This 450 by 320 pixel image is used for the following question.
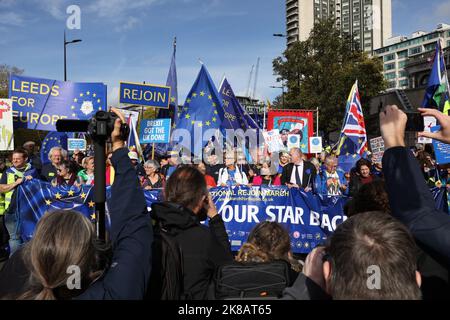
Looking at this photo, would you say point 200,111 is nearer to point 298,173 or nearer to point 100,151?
point 298,173

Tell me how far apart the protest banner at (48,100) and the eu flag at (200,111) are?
2171 millimetres

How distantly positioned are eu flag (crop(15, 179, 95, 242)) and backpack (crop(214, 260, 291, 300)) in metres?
5.11

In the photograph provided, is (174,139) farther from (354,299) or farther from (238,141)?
(354,299)

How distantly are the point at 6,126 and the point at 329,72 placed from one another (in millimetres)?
28878

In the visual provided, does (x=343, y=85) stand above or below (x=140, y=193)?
above

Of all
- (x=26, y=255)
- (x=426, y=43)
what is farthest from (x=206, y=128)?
(x=426, y=43)

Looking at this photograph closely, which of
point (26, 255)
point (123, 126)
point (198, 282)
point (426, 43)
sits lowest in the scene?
point (198, 282)

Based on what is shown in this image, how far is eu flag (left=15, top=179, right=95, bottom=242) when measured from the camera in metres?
7.07

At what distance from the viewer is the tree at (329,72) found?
33.4 metres

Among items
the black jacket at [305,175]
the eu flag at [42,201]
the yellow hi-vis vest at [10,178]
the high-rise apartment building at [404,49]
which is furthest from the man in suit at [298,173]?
the high-rise apartment building at [404,49]

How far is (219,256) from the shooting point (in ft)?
8.29

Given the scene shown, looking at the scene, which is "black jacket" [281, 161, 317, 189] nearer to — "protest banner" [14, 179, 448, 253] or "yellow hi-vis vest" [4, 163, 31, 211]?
"protest banner" [14, 179, 448, 253]

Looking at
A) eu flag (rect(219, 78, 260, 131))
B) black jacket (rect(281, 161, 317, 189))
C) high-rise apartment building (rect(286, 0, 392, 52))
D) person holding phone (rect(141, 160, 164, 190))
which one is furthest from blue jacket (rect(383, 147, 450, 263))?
high-rise apartment building (rect(286, 0, 392, 52))
